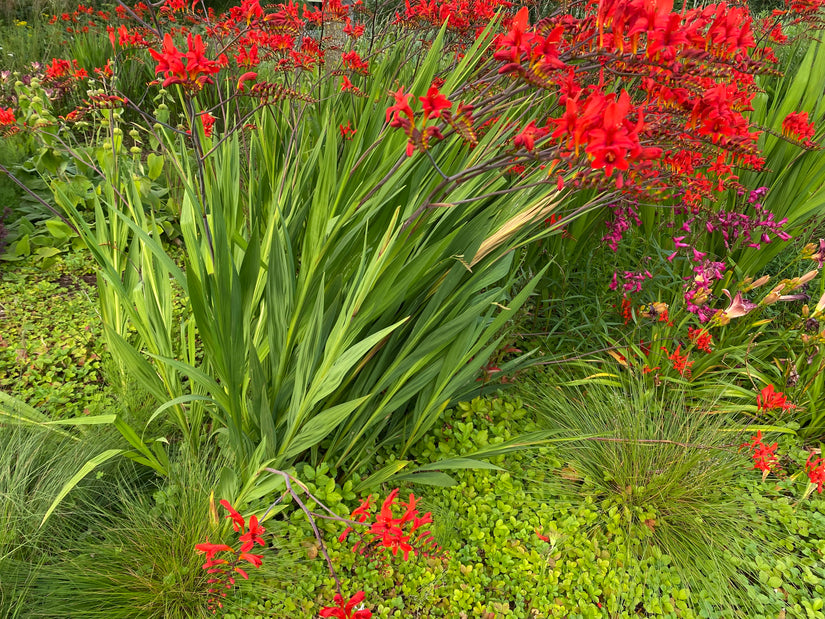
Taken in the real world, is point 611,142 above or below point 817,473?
above

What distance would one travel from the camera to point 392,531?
42.6 inches

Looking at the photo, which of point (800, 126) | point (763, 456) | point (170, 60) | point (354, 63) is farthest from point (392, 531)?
point (800, 126)

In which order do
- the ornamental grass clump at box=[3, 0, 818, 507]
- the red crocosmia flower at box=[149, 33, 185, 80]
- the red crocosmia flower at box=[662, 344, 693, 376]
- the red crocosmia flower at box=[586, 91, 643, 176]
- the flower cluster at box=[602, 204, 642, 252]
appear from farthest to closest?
1. the flower cluster at box=[602, 204, 642, 252]
2. the red crocosmia flower at box=[662, 344, 693, 376]
3. the red crocosmia flower at box=[149, 33, 185, 80]
4. the ornamental grass clump at box=[3, 0, 818, 507]
5. the red crocosmia flower at box=[586, 91, 643, 176]

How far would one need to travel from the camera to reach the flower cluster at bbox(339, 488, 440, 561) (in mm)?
Answer: 1098

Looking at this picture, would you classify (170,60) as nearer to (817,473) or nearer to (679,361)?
(679,361)

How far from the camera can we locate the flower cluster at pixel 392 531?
110 cm

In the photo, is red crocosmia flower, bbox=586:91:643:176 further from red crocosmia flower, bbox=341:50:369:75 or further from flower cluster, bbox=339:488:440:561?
red crocosmia flower, bbox=341:50:369:75

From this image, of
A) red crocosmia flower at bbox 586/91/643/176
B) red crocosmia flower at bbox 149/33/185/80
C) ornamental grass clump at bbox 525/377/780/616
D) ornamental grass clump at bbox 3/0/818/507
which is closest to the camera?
red crocosmia flower at bbox 586/91/643/176

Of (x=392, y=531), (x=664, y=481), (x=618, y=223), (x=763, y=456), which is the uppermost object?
(x=618, y=223)

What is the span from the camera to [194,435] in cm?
156

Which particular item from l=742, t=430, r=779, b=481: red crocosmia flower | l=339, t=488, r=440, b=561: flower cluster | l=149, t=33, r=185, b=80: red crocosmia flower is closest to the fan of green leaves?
l=339, t=488, r=440, b=561: flower cluster

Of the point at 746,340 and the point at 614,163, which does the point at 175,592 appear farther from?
the point at 746,340

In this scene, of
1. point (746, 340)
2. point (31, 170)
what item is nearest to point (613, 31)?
point (746, 340)

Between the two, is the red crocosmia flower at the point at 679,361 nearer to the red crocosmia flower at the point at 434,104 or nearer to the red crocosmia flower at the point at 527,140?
the red crocosmia flower at the point at 527,140
